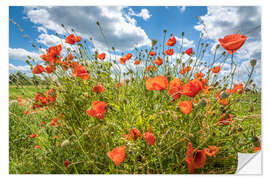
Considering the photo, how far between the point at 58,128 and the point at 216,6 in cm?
173

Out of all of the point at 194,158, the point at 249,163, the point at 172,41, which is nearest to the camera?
the point at 194,158

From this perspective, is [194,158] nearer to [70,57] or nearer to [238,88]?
[238,88]

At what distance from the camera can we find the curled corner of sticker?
1.26 metres

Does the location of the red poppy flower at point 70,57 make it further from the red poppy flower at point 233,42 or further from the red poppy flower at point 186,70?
the red poppy flower at point 233,42

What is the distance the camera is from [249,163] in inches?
52.1

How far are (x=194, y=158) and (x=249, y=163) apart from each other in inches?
19.5

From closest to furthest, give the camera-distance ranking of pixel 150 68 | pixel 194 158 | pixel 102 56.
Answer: pixel 194 158, pixel 102 56, pixel 150 68

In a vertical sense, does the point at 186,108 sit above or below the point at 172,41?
below

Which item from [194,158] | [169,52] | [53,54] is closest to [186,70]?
[169,52]

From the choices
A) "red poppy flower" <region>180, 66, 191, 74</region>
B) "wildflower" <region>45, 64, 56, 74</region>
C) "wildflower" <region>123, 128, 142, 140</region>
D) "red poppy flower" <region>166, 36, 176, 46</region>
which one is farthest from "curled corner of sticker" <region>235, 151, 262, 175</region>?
"wildflower" <region>45, 64, 56, 74</region>

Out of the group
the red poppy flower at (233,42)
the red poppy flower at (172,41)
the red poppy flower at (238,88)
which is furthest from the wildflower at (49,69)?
the red poppy flower at (238,88)

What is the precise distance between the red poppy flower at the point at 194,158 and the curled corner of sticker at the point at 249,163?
0.31m

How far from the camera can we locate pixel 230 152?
50.4 inches
